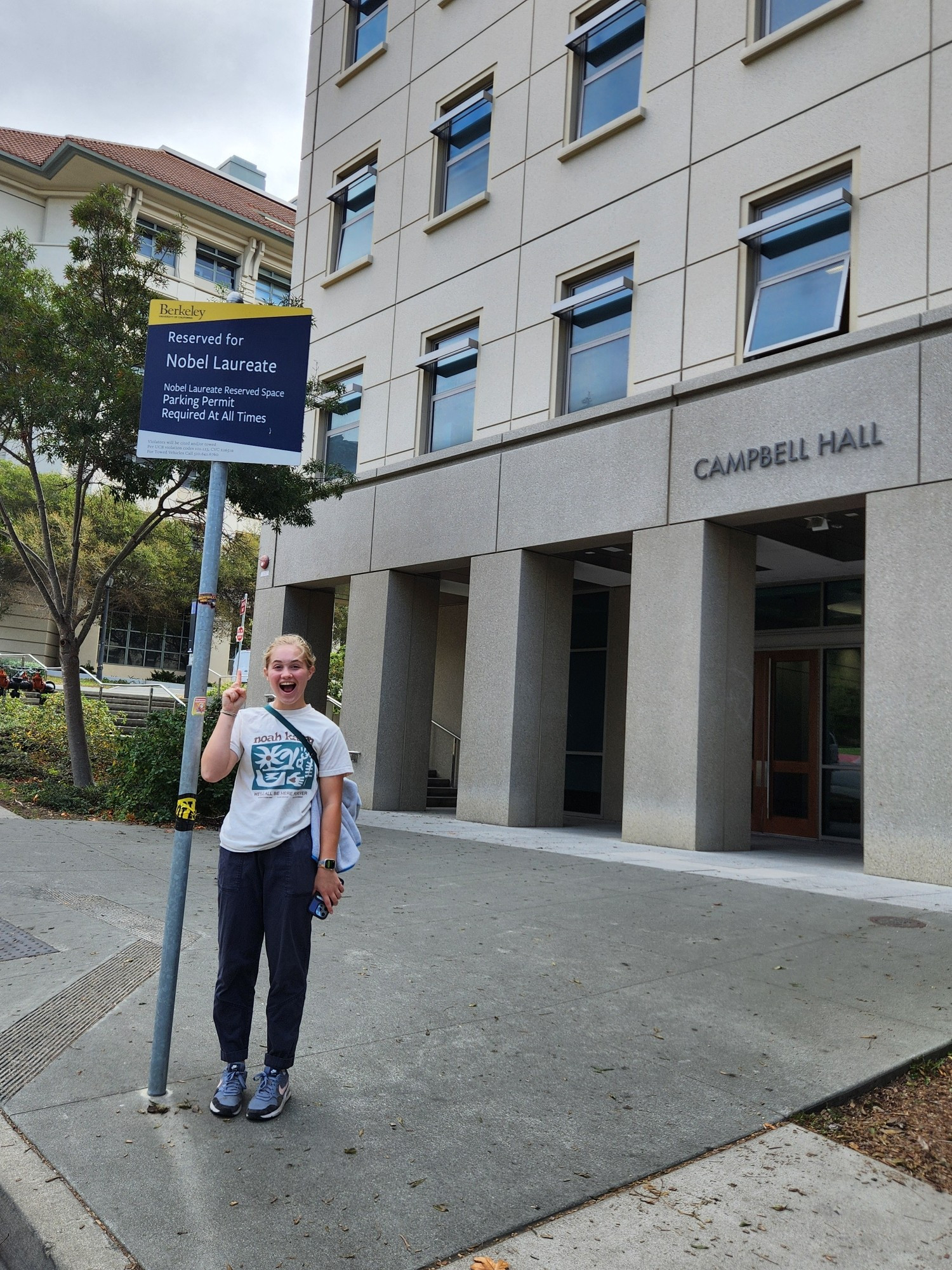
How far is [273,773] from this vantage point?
12.4 feet

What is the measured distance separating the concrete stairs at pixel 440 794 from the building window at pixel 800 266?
9033 mm

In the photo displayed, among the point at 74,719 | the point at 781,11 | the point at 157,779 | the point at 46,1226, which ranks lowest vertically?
the point at 46,1226

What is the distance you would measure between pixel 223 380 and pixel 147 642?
51.0m

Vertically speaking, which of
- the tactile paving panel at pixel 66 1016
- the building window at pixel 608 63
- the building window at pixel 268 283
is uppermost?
the building window at pixel 268 283

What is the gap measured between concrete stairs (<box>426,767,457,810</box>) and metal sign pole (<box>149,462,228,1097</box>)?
13161 millimetres

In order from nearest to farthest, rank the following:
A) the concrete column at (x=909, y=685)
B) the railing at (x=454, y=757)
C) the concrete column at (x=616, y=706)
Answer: the concrete column at (x=909, y=685) → the concrete column at (x=616, y=706) → the railing at (x=454, y=757)

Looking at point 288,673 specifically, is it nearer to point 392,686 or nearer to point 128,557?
point 392,686

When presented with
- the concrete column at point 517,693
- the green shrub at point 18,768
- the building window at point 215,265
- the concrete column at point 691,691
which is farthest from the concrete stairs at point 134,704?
the building window at point 215,265

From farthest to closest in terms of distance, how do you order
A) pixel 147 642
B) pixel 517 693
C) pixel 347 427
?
pixel 147 642 < pixel 347 427 < pixel 517 693

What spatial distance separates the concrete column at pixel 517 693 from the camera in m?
13.6

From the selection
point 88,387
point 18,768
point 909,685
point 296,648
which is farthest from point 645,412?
point 18,768

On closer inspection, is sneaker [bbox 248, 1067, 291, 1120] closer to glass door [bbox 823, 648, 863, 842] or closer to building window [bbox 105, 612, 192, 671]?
glass door [bbox 823, 648, 863, 842]

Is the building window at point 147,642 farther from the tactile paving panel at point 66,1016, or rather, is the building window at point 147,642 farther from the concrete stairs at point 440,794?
the tactile paving panel at point 66,1016

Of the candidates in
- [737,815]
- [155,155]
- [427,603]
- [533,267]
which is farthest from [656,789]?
[155,155]
